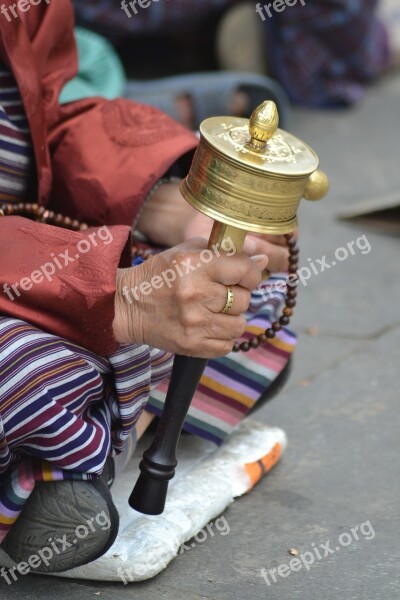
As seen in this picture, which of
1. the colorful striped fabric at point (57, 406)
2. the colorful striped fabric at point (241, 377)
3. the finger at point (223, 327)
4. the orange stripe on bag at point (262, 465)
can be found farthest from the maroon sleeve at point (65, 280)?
the orange stripe on bag at point (262, 465)

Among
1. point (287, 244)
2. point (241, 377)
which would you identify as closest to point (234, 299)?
point (287, 244)

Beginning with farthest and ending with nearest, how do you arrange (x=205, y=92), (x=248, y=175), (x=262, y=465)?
(x=205, y=92), (x=262, y=465), (x=248, y=175)

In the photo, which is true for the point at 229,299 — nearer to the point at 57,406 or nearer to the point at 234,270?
the point at 234,270

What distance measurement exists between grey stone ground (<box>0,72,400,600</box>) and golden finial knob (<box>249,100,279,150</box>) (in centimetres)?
60

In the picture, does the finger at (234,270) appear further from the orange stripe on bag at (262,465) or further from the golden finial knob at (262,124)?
the orange stripe on bag at (262,465)

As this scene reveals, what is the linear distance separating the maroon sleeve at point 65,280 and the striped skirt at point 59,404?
0.9 inches

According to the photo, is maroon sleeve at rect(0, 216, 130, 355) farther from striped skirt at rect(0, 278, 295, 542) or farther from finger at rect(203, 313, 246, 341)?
finger at rect(203, 313, 246, 341)

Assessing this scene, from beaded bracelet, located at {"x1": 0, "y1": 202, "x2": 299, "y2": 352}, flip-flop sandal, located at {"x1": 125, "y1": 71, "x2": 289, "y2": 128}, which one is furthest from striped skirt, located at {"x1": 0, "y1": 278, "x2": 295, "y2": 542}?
flip-flop sandal, located at {"x1": 125, "y1": 71, "x2": 289, "y2": 128}

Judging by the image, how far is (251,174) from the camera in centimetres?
103

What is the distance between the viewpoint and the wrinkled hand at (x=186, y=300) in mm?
1119

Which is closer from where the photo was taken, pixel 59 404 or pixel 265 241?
pixel 59 404

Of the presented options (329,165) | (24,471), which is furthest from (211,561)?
(329,165)

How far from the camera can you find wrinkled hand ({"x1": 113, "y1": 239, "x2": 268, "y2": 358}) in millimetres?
1119

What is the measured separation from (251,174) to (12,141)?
0.52m
